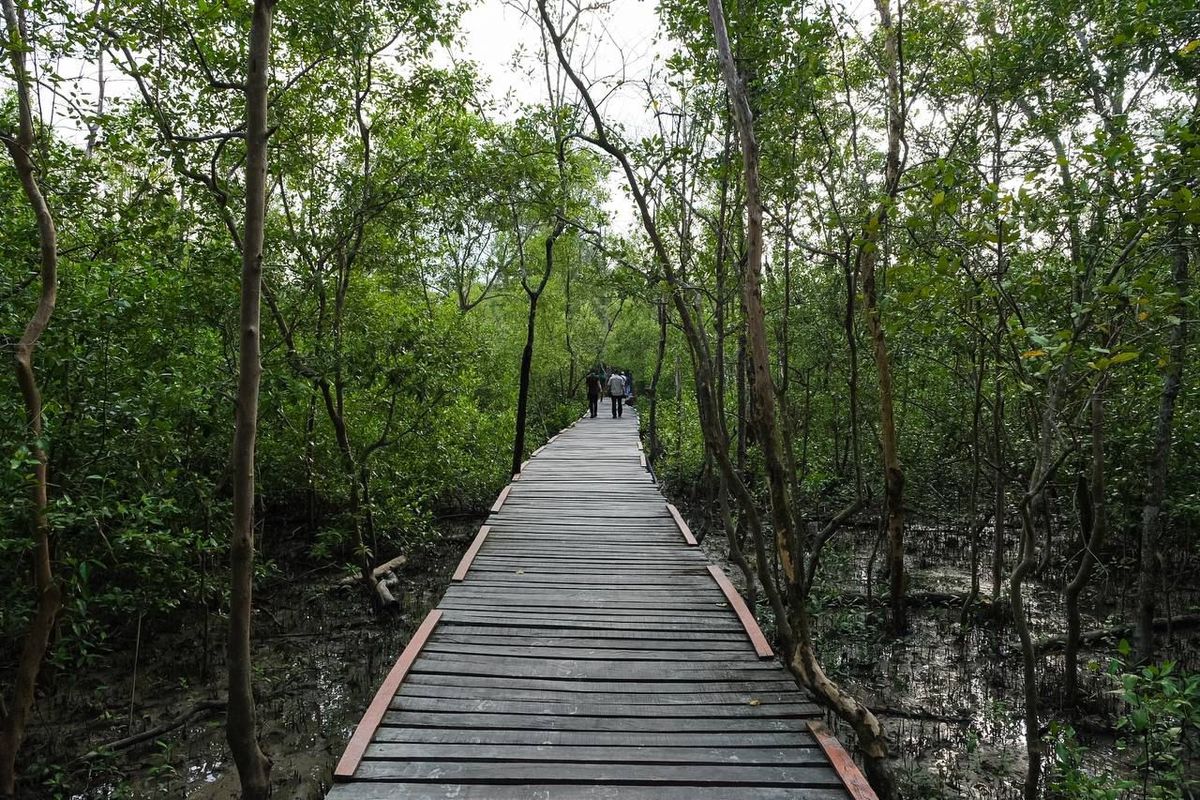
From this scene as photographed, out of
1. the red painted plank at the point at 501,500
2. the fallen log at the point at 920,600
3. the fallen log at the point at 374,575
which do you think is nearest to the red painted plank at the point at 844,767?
the fallen log at the point at 920,600

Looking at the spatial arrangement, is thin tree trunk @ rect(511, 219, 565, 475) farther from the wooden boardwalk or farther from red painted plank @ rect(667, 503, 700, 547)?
the wooden boardwalk

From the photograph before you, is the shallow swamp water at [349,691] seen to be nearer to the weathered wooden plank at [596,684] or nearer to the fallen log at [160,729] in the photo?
the fallen log at [160,729]

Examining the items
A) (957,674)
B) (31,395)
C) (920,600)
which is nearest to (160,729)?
(31,395)

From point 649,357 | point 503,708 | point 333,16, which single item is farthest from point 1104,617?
point 649,357

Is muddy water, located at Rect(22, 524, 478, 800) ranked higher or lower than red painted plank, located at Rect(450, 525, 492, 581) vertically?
lower

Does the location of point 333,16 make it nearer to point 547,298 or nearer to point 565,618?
point 565,618

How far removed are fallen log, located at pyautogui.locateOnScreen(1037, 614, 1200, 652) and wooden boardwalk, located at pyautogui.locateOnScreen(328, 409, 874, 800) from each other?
3193 millimetres

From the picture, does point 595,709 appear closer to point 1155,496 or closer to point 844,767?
point 844,767

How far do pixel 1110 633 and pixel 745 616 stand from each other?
383cm

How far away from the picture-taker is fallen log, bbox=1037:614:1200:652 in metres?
6.17

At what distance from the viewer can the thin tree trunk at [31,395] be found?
3.46 m

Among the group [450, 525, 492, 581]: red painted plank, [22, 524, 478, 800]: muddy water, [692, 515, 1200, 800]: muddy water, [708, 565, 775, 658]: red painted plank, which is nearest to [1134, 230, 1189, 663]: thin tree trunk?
[692, 515, 1200, 800]: muddy water

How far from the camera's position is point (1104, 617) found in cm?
710

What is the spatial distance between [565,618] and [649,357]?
28.7 m
